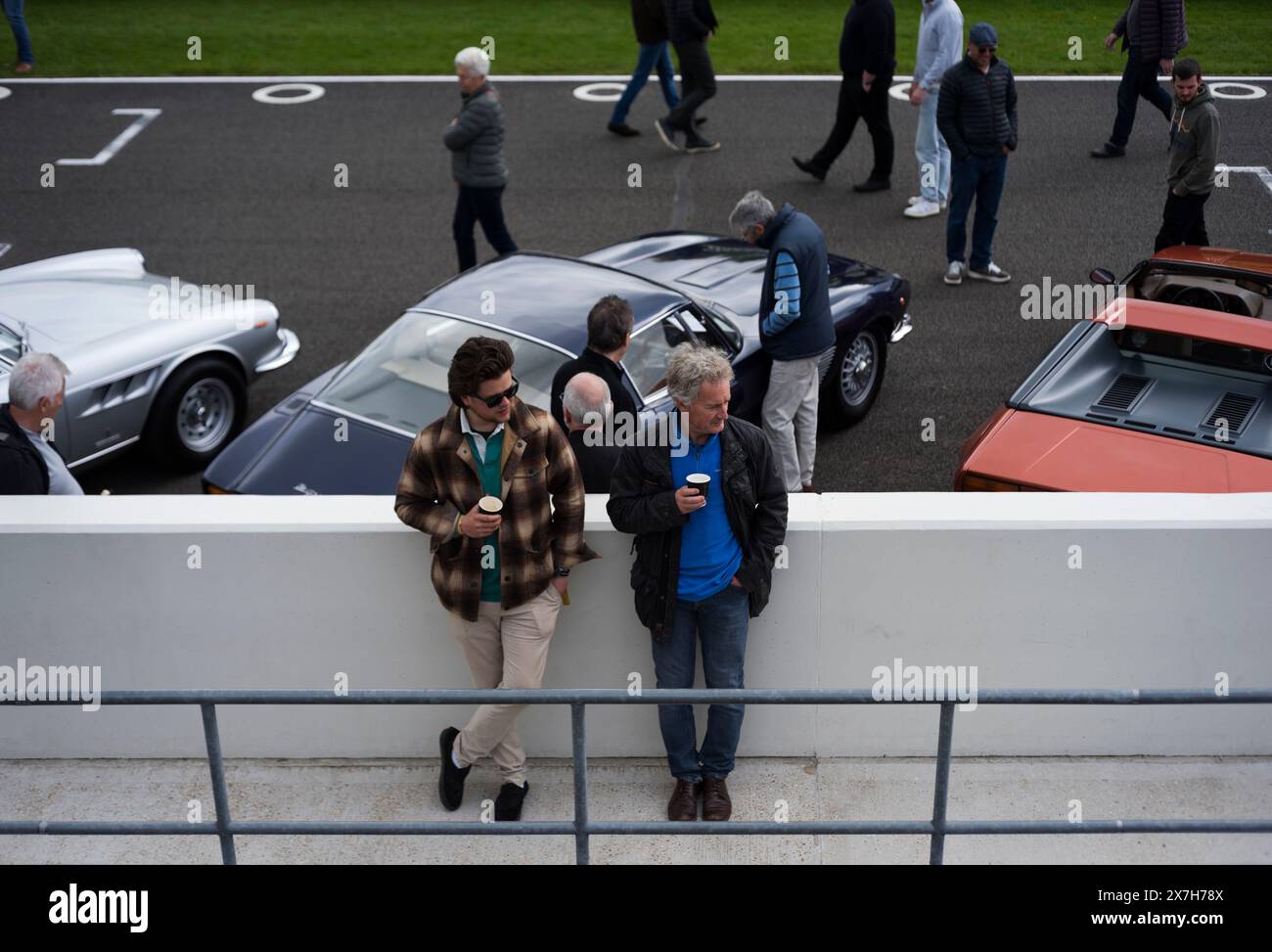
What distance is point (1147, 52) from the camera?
485 inches

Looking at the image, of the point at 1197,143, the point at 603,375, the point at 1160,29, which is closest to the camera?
the point at 603,375

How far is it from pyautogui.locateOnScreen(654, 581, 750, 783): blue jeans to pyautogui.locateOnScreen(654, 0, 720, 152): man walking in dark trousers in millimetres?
9174

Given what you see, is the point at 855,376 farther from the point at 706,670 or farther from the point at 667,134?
the point at 667,134

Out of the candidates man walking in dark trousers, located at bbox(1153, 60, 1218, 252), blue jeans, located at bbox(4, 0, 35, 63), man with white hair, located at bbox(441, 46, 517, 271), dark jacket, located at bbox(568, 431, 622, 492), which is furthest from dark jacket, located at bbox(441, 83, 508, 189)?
blue jeans, located at bbox(4, 0, 35, 63)

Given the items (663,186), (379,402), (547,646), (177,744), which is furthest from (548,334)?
(663,186)

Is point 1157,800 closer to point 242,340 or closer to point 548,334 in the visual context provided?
point 548,334

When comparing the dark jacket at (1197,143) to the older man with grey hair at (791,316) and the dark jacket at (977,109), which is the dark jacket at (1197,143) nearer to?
the dark jacket at (977,109)

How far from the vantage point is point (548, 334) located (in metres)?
6.73

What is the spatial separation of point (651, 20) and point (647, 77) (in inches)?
22.2

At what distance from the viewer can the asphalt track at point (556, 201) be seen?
9281 millimetres

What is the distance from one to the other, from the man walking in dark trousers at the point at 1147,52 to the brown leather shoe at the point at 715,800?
9.83 metres

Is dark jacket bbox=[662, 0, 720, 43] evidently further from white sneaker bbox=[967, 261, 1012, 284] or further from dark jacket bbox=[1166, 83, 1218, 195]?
dark jacket bbox=[1166, 83, 1218, 195]

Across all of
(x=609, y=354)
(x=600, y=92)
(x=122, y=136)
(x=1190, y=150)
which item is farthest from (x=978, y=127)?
(x=122, y=136)

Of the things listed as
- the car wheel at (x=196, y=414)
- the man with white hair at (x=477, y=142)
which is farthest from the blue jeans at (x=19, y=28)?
the car wheel at (x=196, y=414)
